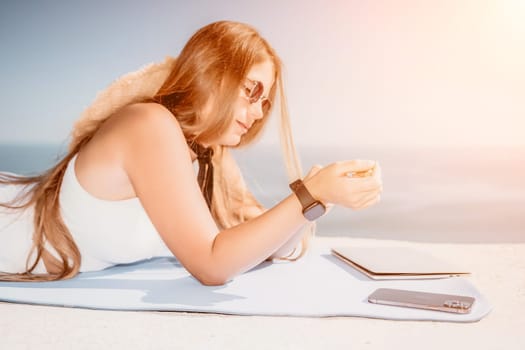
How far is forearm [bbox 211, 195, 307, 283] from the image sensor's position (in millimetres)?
1310

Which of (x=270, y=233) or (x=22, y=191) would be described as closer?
(x=270, y=233)

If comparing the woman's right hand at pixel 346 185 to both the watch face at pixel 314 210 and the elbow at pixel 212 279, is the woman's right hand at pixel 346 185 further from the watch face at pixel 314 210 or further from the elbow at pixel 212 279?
the elbow at pixel 212 279

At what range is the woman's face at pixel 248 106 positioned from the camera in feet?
5.04

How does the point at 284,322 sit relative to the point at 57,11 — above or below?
below

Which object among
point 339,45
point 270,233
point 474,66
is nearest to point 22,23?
point 339,45

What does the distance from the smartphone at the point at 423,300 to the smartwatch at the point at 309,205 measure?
24 centimetres

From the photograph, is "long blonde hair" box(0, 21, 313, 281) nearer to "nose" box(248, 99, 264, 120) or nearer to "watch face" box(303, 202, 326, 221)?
Answer: "nose" box(248, 99, 264, 120)

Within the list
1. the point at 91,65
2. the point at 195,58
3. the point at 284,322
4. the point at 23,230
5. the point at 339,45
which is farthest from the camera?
the point at 91,65

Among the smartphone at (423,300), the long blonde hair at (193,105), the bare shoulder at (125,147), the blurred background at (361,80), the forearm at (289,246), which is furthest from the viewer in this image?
the blurred background at (361,80)

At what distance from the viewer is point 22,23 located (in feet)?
14.2

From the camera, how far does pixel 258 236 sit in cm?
131

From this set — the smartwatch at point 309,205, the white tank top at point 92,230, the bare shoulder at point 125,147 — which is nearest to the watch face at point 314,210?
the smartwatch at point 309,205

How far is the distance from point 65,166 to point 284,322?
808mm

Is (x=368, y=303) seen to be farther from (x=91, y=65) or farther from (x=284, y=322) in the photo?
(x=91, y=65)
